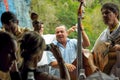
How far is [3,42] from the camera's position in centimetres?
233

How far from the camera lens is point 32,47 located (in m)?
2.50

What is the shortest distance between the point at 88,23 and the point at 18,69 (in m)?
9.19

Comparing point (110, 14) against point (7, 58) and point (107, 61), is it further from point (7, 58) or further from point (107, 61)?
point (7, 58)

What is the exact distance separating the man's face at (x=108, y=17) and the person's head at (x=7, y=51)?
1.85 metres

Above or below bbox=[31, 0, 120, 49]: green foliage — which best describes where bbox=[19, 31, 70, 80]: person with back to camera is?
above

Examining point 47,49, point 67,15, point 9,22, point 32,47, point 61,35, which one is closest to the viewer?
point 32,47

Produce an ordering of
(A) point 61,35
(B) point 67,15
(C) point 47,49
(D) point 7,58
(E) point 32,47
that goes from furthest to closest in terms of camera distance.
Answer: (B) point 67,15, (A) point 61,35, (C) point 47,49, (E) point 32,47, (D) point 7,58

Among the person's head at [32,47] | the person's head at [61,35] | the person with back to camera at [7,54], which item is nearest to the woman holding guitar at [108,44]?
the person's head at [61,35]

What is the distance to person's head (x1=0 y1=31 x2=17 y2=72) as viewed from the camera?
2.29m

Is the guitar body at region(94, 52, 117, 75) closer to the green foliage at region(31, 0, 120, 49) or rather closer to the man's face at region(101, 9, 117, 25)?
the man's face at region(101, 9, 117, 25)

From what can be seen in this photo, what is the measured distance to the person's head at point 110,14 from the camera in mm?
4071

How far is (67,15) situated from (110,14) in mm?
7921

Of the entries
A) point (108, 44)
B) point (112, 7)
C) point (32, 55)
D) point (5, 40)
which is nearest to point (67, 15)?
point (112, 7)

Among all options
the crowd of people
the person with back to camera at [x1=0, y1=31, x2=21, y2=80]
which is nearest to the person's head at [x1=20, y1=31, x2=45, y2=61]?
the crowd of people
